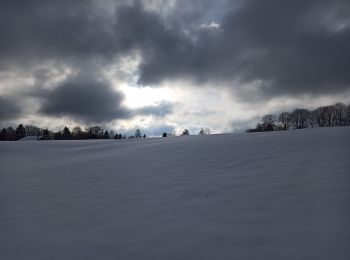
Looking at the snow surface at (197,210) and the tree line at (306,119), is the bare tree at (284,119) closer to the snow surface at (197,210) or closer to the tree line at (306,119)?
the tree line at (306,119)

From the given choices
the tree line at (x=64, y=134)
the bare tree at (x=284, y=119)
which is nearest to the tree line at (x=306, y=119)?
the bare tree at (x=284, y=119)

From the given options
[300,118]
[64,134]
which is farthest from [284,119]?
[64,134]

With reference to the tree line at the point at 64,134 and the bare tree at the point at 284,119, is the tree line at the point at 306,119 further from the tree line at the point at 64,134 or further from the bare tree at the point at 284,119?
the tree line at the point at 64,134

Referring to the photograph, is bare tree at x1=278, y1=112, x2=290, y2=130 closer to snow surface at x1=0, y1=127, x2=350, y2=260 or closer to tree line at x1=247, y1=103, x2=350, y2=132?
tree line at x1=247, y1=103, x2=350, y2=132

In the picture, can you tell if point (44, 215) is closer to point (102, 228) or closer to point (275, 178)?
point (102, 228)

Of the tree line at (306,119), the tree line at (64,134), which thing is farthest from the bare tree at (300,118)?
the tree line at (64,134)

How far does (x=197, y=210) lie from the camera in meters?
6.07

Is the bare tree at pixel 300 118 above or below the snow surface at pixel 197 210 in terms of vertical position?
above

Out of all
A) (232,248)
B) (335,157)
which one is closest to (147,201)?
(232,248)

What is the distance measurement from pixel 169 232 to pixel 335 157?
7015 mm

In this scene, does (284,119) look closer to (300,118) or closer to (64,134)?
(300,118)

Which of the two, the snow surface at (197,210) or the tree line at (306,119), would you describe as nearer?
the snow surface at (197,210)

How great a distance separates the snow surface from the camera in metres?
4.41

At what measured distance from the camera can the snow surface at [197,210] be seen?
441 centimetres
